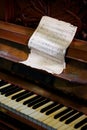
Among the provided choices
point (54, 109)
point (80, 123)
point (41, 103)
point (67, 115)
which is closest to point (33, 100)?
point (41, 103)

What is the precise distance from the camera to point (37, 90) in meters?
1.96

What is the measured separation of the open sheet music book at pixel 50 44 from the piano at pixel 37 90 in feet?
0.14

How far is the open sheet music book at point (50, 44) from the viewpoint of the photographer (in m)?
1.81

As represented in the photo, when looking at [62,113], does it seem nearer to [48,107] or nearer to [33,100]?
[48,107]

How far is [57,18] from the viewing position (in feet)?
6.28

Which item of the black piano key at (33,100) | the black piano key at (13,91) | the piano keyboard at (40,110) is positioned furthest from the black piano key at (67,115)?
the black piano key at (13,91)

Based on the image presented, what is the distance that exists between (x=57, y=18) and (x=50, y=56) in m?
0.25

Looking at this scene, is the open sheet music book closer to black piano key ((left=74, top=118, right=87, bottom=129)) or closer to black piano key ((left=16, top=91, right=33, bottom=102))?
black piano key ((left=16, top=91, right=33, bottom=102))

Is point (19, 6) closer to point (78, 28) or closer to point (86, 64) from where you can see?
point (78, 28)

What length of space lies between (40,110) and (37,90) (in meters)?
0.21

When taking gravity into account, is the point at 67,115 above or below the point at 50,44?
below

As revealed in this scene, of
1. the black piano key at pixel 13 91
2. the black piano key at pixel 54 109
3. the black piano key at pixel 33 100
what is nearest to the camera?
the black piano key at pixel 54 109

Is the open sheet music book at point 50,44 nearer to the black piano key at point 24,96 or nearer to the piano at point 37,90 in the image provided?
the piano at point 37,90

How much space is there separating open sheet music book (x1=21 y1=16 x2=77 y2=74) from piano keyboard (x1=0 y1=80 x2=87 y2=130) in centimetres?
20
